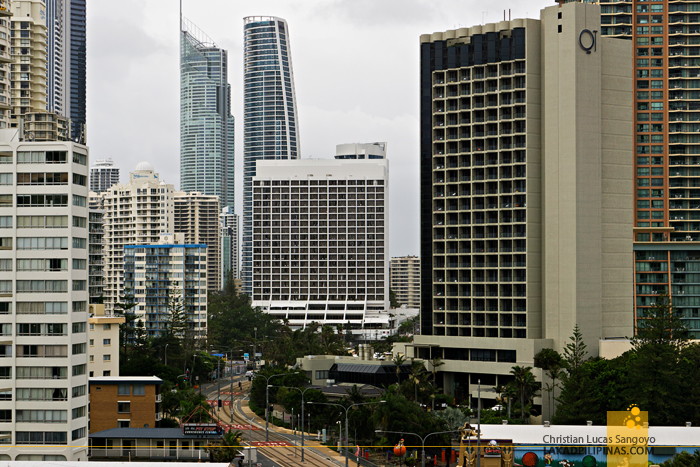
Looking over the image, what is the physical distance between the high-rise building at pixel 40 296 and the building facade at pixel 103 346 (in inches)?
2008

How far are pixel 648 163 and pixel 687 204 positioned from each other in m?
11.9

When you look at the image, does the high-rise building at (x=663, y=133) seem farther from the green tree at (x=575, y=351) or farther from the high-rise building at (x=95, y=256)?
the high-rise building at (x=95, y=256)

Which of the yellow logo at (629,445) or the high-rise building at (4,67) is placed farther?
the high-rise building at (4,67)

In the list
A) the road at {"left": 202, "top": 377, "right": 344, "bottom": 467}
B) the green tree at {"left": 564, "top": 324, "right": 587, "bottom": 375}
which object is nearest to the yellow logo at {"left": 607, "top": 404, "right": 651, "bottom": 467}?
the green tree at {"left": 564, "top": 324, "right": 587, "bottom": 375}

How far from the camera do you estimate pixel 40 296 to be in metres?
85.2

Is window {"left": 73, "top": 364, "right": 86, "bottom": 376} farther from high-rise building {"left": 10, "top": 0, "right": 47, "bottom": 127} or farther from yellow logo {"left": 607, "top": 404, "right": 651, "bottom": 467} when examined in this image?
high-rise building {"left": 10, "top": 0, "right": 47, "bottom": 127}

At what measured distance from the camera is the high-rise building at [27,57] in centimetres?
16450

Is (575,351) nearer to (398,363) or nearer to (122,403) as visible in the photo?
(398,363)

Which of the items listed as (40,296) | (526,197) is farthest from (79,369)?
(526,197)

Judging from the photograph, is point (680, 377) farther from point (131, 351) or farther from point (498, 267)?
point (131, 351)

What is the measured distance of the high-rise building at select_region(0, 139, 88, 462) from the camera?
276 feet

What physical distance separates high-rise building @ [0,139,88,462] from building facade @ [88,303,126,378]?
51.0 meters

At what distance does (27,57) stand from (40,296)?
9508 centimetres

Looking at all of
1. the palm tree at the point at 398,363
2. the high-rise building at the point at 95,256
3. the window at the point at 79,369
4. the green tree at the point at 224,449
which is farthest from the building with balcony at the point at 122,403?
the palm tree at the point at 398,363
